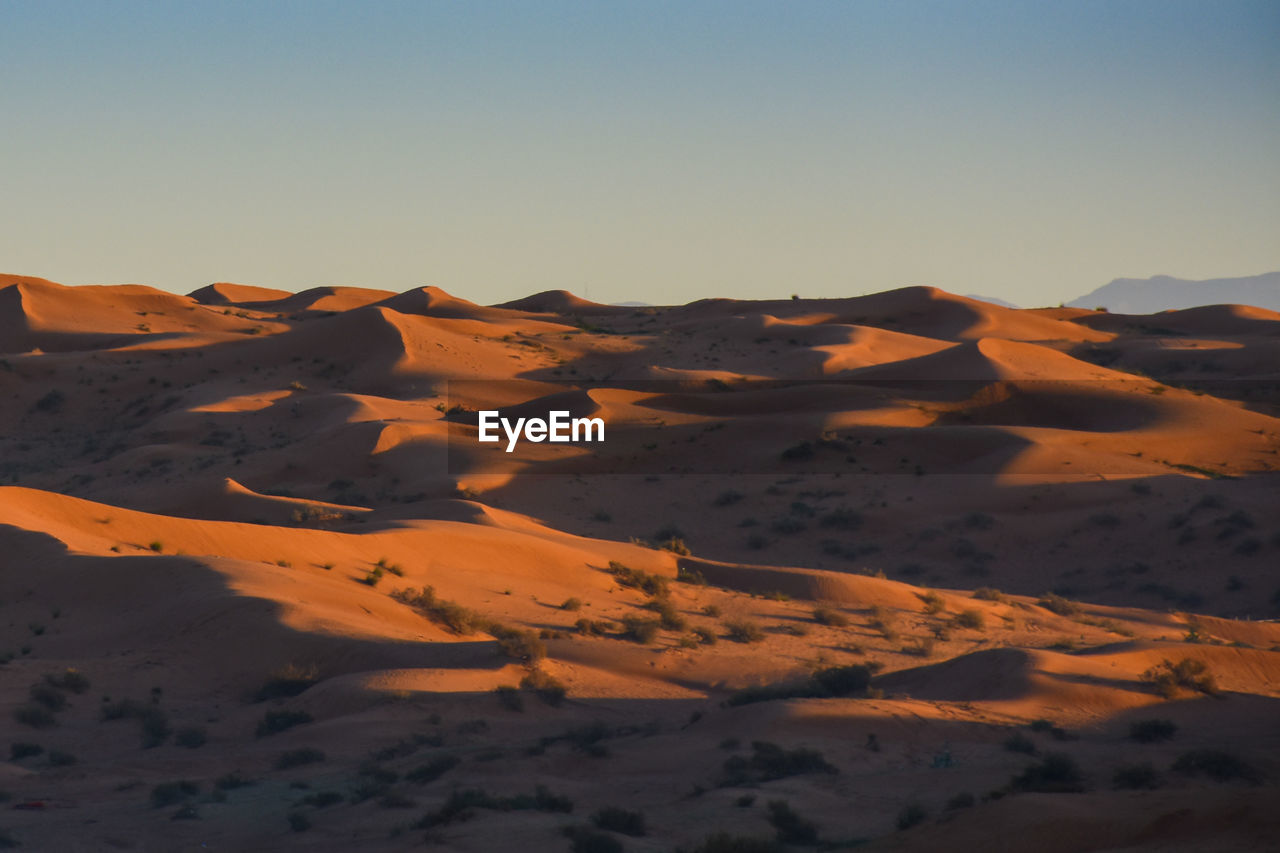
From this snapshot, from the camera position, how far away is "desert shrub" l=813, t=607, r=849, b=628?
17922 millimetres

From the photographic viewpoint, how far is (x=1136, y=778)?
9000 mm

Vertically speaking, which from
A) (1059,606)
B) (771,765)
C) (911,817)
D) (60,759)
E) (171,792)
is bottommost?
(1059,606)

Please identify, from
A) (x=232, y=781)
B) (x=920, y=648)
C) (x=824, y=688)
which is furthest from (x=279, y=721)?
(x=920, y=648)

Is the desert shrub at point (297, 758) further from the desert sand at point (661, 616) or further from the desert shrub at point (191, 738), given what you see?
the desert shrub at point (191, 738)

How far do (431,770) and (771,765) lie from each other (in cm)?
263

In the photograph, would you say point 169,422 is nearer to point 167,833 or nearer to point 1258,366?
point 167,833

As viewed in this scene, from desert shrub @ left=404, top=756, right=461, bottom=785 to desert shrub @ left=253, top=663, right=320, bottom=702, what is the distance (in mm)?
3101

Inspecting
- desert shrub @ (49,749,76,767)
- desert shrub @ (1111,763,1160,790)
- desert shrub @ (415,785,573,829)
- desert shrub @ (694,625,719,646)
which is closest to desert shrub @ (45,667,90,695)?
desert shrub @ (49,749,76,767)

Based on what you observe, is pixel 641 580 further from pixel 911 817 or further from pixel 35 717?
pixel 911 817

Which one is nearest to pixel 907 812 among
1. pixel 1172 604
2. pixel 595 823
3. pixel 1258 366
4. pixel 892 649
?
pixel 595 823

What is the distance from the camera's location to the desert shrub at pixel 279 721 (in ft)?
37.2

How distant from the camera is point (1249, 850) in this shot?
618 cm

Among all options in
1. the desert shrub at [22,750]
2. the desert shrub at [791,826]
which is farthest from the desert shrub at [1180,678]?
the desert shrub at [22,750]

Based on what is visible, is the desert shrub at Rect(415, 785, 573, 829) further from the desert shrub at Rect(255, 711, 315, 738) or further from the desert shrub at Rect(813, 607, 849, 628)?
the desert shrub at Rect(813, 607, 849, 628)
